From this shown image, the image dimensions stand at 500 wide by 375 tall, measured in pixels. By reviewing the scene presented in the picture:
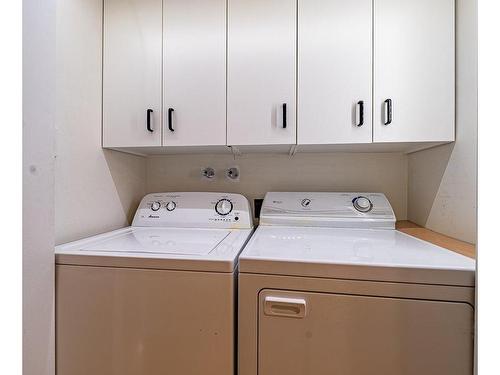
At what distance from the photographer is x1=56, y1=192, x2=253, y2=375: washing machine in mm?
742

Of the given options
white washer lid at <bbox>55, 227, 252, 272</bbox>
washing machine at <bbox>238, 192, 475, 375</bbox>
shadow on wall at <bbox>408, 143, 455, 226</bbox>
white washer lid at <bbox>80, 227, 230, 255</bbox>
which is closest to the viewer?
washing machine at <bbox>238, 192, 475, 375</bbox>

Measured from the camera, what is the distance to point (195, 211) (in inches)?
53.9

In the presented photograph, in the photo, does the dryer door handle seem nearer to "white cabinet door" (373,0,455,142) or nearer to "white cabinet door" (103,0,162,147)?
"white cabinet door" (373,0,455,142)

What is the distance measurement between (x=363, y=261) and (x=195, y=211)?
3.02 ft

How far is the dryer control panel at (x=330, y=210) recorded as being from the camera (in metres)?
1.27

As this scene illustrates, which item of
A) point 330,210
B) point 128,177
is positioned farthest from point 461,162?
point 128,177

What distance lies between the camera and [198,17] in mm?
1174

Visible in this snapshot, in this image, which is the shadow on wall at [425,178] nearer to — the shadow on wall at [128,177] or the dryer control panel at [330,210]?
the dryer control panel at [330,210]

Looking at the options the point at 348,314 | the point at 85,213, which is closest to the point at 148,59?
the point at 85,213

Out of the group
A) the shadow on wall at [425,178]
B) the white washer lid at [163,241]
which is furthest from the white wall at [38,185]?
the shadow on wall at [425,178]

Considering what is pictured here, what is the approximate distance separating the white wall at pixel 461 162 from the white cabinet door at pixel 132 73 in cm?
131

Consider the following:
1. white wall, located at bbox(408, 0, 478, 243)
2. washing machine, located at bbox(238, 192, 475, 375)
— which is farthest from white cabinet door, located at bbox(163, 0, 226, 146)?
white wall, located at bbox(408, 0, 478, 243)

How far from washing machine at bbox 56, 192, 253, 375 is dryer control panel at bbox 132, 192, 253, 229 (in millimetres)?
425

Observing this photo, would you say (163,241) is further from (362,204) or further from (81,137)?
(362,204)
